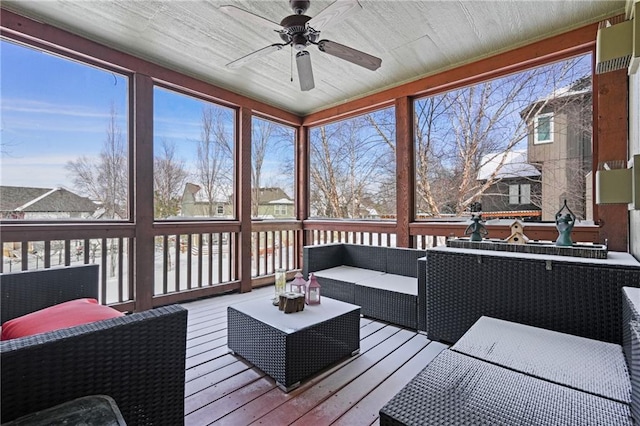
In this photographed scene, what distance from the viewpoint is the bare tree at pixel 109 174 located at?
3.24 meters

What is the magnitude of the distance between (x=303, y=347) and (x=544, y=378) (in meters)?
1.34

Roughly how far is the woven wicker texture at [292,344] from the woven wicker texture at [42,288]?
1053 millimetres

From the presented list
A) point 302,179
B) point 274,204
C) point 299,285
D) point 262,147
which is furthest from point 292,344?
point 302,179

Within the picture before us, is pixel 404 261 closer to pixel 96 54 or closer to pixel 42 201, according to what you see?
pixel 42 201

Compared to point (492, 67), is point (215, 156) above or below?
below

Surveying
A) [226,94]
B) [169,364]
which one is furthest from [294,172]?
[169,364]

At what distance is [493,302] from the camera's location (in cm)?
232

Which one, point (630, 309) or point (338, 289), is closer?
point (630, 309)

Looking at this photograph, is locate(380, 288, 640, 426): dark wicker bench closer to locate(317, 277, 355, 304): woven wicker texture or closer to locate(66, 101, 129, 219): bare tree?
locate(317, 277, 355, 304): woven wicker texture

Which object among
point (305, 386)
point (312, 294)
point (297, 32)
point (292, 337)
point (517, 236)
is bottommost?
point (305, 386)

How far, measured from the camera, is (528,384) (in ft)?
4.48

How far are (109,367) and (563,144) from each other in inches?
158

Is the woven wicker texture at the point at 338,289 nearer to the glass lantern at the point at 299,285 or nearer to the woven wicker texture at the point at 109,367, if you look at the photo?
the glass lantern at the point at 299,285

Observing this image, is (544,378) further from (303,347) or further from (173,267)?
(173,267)
